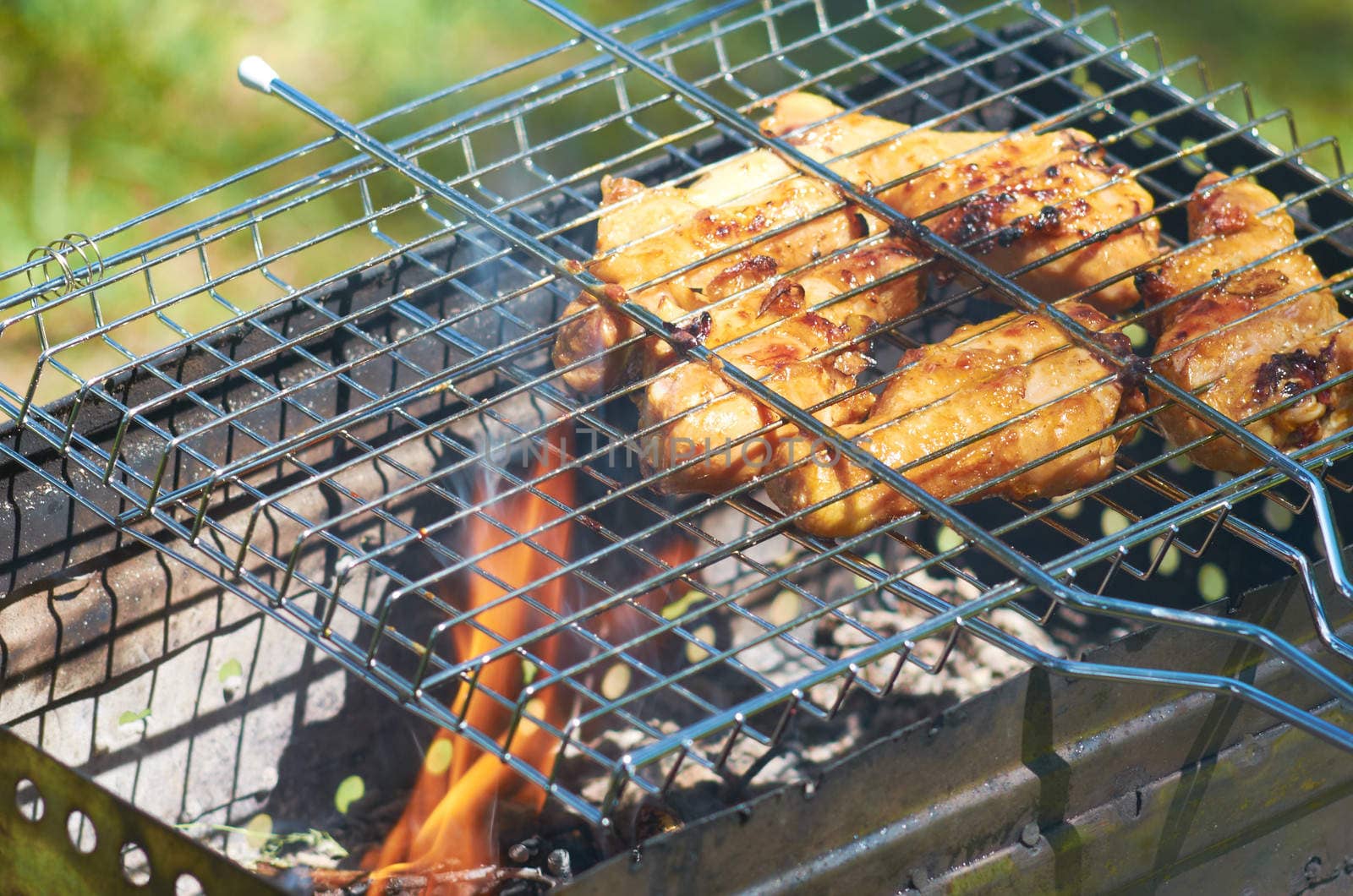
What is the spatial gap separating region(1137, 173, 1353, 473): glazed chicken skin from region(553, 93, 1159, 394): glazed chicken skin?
0.15m

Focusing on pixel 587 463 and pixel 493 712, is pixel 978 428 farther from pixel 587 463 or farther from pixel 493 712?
pixel 493 712

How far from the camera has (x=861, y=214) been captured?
3.28m

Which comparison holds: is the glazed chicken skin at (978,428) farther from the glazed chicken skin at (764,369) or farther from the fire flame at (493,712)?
the fire flame at (493,712)

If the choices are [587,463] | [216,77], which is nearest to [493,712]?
[587,463]

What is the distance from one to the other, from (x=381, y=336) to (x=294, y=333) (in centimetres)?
20

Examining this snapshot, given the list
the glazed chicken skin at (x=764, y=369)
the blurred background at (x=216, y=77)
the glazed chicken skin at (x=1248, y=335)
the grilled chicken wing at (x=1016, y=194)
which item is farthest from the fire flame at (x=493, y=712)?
the blurred background at (x=216, y=77)

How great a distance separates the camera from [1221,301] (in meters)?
3.02

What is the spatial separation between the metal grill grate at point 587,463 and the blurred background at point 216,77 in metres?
0.86

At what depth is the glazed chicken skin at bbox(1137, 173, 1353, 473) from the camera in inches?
109

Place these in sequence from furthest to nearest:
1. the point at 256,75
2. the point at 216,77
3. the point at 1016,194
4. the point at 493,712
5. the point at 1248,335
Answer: the point at 216,77 < the point at 493,712 < the point at 1016,194 < the point at 256,75 < the point at 1248,335

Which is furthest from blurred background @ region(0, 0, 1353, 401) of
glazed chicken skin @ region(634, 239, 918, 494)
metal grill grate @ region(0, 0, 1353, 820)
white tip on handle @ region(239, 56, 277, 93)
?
glazed chicken skin @ region(634, 239, 918, 494)

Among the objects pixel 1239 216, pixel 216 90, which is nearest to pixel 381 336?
pixel 1239 216

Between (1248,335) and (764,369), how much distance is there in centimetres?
106

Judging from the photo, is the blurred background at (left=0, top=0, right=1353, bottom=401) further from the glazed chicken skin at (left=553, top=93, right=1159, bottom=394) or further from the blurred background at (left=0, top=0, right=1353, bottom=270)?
the glazed chicken skin at (left=553, top=93, right=1159, bottom=394)
